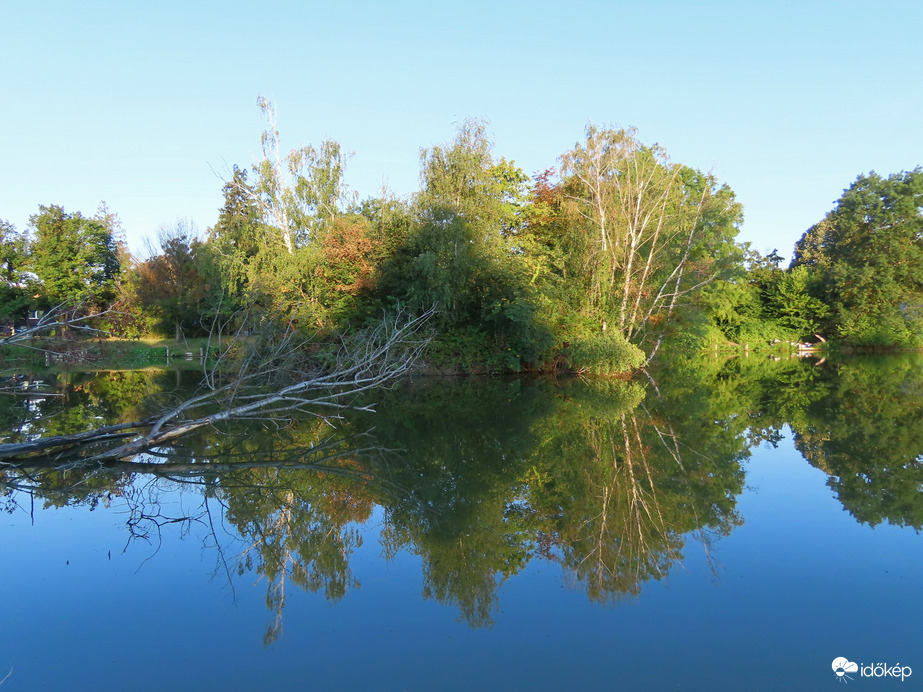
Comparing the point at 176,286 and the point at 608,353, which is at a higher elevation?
the point at 176,286

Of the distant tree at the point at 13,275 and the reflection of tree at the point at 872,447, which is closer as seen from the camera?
the reflection of tree at the point at 872,447

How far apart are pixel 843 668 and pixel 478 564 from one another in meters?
2.85

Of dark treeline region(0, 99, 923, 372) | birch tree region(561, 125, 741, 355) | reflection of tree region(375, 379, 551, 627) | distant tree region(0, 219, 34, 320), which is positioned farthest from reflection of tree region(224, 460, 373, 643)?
distant tree region(0, 219, 34, 320)

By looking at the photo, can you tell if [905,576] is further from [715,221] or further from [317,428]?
[715,221]

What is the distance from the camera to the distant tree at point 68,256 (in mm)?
38531

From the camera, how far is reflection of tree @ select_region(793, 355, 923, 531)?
685 centimetres

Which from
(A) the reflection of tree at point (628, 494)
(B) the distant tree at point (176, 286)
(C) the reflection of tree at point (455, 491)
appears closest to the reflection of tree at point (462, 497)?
(C) the reflection of tree at point (455, 491)

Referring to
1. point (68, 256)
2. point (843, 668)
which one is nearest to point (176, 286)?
point (68, 256)

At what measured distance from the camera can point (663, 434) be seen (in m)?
10.9

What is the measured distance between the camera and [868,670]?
12.1 ft

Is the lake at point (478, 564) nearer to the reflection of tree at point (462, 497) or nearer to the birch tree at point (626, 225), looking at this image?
the reflection of tree at point (462, 497)

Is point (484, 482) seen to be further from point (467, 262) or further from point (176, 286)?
point (176, 286)

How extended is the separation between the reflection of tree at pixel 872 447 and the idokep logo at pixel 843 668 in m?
3.18

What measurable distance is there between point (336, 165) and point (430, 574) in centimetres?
2593
